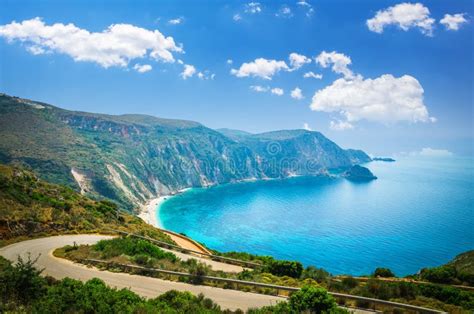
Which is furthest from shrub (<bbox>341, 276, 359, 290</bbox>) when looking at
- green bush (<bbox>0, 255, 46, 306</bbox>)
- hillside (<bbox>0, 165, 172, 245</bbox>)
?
hillside (<bbox>0, 165, 172, 245</bbox>)

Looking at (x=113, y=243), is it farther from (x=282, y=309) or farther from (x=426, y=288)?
(x=426, y=288)

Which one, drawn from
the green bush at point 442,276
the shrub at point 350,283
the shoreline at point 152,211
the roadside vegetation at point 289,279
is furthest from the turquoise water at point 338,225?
the shrub at point 350,283

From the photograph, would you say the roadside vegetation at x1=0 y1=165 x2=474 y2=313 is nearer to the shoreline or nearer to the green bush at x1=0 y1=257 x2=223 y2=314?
the green bush at x1=0 y1=257 x2=223 y2=314

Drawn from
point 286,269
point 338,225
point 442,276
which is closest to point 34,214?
point 286,269

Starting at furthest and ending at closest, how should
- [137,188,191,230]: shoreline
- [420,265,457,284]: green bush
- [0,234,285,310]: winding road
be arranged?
[137,188,191,230]: shoreline, [420,265,457,284]: green bush, [0,234,285,310]: winding road

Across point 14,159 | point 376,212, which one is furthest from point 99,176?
point 376,212

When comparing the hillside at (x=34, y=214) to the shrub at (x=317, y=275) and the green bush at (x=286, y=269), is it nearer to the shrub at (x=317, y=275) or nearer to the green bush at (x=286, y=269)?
the green bush at (x=286, y=269)
